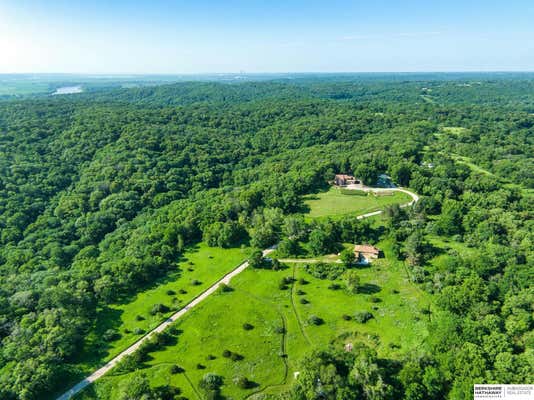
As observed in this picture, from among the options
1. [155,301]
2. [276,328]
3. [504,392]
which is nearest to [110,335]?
[155,301]

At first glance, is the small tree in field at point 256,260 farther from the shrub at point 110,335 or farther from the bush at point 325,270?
the shrub at point 110,335

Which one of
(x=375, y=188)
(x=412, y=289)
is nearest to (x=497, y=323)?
(x=412, y=289)

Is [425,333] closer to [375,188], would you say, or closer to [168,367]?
[168,367]

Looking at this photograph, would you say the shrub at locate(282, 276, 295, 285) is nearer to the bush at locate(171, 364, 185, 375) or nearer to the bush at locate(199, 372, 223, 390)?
the bush at locate(199, 372, 223, 390)

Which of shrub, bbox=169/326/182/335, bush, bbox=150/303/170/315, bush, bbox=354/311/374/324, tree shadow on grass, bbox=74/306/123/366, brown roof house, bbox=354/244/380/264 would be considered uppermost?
brown roof house, bbox=354/244/380/264

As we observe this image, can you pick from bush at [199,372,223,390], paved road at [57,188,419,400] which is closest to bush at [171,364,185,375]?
bush at [199,372,223,390]

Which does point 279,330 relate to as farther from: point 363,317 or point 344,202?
point 344,202
